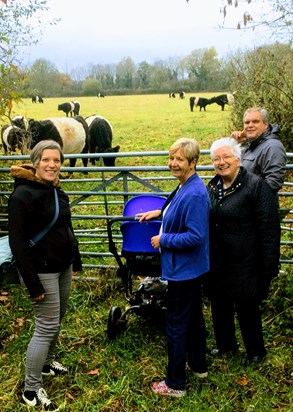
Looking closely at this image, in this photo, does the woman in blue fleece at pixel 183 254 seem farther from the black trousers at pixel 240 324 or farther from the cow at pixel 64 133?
the cow at pixel 64 133

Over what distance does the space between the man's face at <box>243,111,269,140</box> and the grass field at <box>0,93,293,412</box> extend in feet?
5.10

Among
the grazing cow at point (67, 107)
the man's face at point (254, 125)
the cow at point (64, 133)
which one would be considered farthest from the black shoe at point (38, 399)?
the grazing cow at point (67, 107)

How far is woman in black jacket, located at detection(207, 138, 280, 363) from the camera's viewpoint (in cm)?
312

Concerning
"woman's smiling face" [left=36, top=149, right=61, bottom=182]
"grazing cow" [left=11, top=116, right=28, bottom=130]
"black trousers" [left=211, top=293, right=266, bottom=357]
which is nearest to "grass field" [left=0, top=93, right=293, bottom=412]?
"black trousers" [left=211, top=293, right=266, bottom=357]

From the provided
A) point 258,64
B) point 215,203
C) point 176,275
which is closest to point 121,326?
point 176,275

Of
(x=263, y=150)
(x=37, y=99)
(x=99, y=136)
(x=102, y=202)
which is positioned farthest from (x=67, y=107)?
(x=263, y=150)

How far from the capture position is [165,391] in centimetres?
324

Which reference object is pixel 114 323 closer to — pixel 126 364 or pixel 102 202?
pixel 126 364

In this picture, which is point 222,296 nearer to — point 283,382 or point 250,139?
point 283,382

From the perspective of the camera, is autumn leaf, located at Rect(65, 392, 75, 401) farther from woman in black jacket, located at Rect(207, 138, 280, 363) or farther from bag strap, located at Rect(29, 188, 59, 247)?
woman in black jacket, located at Rect(207, 138, 280, 363)

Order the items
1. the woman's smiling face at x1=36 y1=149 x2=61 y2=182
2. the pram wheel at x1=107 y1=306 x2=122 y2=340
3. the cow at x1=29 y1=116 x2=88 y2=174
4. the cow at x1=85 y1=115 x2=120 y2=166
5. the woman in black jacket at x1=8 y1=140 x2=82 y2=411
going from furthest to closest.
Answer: the cow at x1=85 y1=115 x2=120 y2=166, the cow at x1=29 y1=116 x2=88 y2=174, the pram wheel at x1=107 y1=306 x2=122 y2=340, the woman's smiling face at x1=36 y1=149 x2=61 y2=182, the woman in black jacket at x1=8 y1=140 x2=82 y2=411

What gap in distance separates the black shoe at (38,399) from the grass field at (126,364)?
83 millimetres

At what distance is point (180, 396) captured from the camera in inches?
126

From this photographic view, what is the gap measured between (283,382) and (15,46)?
6312 mm
